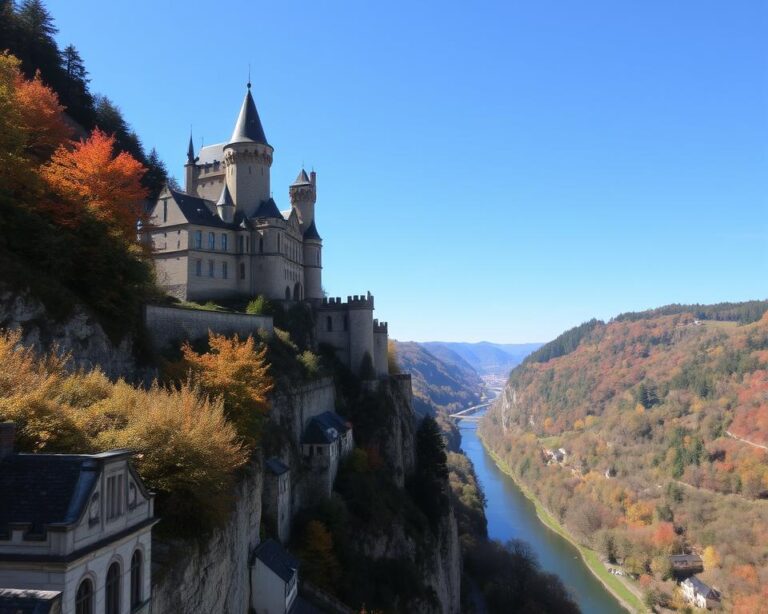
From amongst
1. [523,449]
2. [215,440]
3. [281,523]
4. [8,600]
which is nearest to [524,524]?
[523,449]

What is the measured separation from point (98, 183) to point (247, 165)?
24.9 metres

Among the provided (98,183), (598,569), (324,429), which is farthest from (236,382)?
(598,569)

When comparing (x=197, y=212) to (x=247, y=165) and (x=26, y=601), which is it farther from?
(x=26, y=601)

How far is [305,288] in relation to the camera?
5684cm

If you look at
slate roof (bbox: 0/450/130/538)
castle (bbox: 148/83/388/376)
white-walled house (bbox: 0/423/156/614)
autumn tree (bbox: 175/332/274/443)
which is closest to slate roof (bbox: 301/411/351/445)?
castle (bbox: 148/83/388/376)

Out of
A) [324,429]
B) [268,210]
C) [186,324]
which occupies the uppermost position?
[268,210]

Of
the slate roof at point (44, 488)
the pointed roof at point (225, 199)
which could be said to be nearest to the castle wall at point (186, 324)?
the pointed roof at point (225, 199)

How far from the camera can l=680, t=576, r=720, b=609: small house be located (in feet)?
247

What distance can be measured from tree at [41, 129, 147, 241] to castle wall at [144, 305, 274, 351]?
443 cm

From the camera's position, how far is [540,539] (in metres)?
99.3

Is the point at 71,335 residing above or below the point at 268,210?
below

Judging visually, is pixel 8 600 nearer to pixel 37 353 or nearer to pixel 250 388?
pixel 37 353

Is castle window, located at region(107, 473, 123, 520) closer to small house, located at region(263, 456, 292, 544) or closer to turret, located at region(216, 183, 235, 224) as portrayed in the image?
small house, located at region(263, 456, 292, 544)

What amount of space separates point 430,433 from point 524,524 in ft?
194
